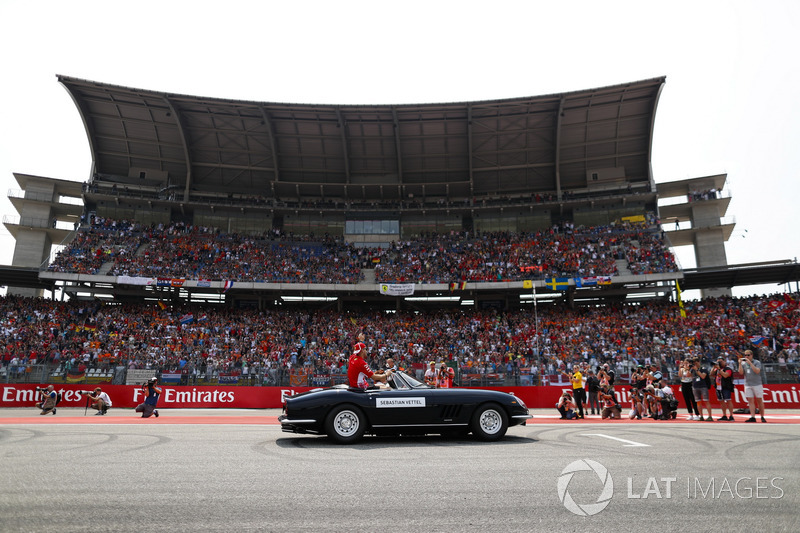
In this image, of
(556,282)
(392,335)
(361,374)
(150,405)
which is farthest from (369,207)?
(361,374)

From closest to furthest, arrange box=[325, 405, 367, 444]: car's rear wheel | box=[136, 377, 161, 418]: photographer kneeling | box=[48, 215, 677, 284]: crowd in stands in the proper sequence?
box=[325, 405, 367, 444]: car's rear wheel → box=[136, 377, 161, 418]: photographer kneeling → box=[48, 215, 677, 284]: crowd in stands

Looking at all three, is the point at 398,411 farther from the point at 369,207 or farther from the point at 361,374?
the point at 369,207

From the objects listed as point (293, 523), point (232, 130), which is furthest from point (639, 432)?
point (232, 130)

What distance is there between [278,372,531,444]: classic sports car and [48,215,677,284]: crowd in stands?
24531mm

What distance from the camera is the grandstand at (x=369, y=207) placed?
32531mm

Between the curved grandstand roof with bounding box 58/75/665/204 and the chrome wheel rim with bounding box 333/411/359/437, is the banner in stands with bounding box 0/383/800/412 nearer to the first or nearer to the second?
the chrome wheel rim with bounding box 333/411/359/437

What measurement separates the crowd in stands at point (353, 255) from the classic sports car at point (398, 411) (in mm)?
24531

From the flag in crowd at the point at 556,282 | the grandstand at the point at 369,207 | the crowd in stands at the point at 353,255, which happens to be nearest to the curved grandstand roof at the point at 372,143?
the grandstand at the point at 369,207

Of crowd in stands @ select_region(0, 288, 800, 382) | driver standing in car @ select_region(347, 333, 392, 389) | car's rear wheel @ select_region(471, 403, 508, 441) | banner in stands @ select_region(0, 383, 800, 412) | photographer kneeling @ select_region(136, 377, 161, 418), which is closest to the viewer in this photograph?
car's rear wheel @ select_region(471, 403, 508, 441)

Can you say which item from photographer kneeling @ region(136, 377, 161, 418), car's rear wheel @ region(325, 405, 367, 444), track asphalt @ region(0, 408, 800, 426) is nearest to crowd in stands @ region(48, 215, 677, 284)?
track asphalt @ region(0, 408, 800, 426)

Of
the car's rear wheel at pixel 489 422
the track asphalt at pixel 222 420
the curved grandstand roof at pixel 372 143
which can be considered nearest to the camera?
the car's rear wheel at pixel 489 422

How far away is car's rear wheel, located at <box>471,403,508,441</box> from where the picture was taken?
8.16m

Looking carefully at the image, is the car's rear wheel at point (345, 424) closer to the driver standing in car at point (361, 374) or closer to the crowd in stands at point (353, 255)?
the driver standing in car at point (361, 374)

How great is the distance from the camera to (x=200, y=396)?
2055 centimetres
